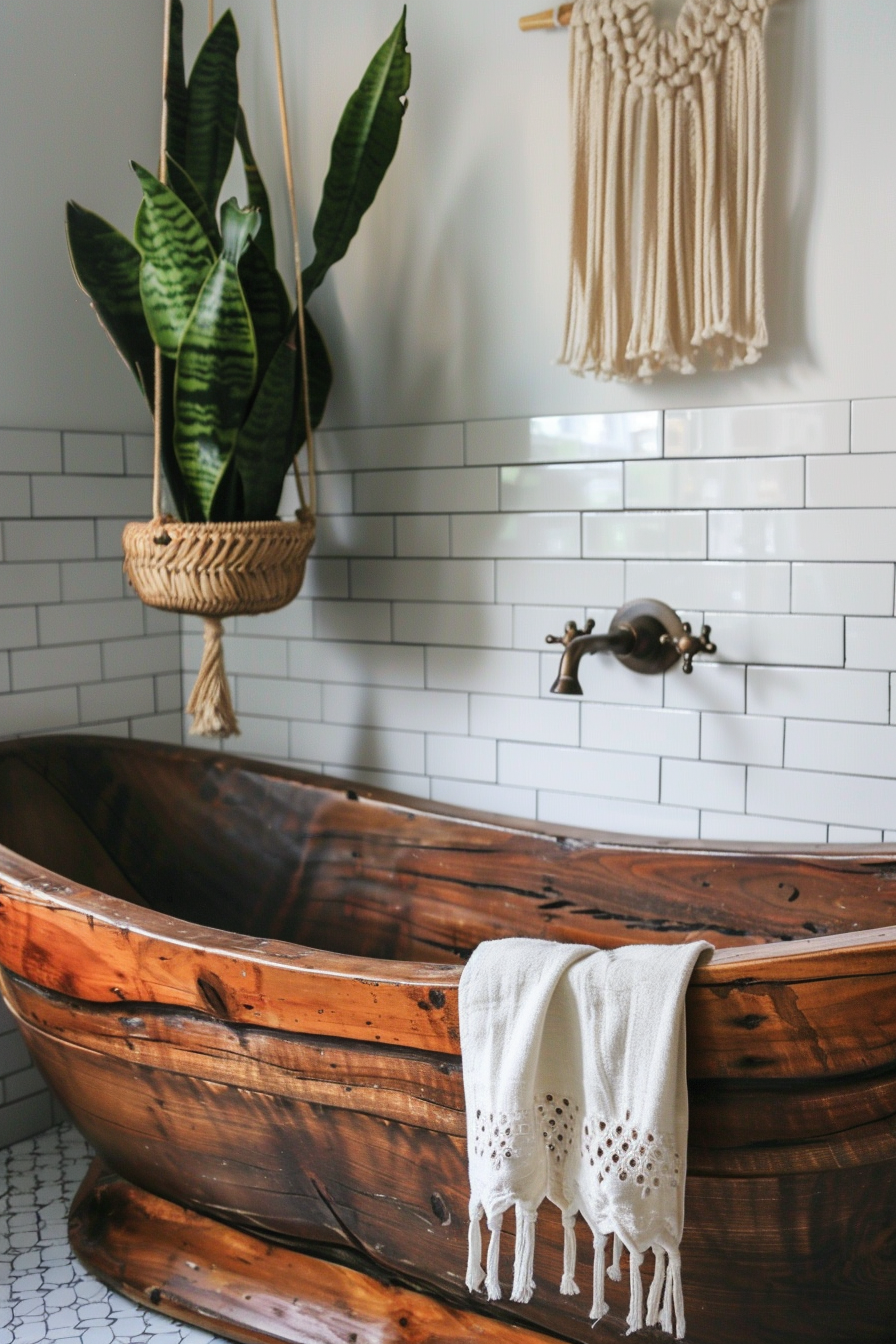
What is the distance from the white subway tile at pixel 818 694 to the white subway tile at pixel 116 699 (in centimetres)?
122

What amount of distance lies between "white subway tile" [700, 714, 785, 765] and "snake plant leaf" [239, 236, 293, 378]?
943 millimetres

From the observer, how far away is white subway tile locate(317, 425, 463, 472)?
2070mm

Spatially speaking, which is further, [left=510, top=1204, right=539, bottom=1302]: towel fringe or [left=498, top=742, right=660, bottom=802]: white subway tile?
[left=498, top=742, right=660, bottom=802]: white subway tile

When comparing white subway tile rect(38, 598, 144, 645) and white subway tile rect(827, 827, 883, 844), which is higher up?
white subway tile rect(38, 598, 144, 645)

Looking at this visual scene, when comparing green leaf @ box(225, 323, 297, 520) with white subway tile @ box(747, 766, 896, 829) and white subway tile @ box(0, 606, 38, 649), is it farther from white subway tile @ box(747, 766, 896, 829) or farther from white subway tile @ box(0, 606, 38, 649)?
white subway tile @ box(747, 766, 896, 829)

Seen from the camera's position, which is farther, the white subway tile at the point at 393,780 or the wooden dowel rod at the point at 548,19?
the white subway tile at the point at 393,780

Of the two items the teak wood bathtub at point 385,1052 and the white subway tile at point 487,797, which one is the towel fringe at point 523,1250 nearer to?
the teak wood bathtub at point 385,1052

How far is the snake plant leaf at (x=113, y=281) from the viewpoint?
179 cm

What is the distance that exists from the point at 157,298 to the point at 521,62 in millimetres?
715

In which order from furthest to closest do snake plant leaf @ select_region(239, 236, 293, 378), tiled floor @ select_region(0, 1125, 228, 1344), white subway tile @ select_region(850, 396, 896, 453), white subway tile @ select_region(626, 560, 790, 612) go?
1. snake plant leaf @ select_region(239, 236, 293, 378)
2. white subway tile @ select_region(626, 560, 790, 612)
3. white subway tile @ select_region(850, 396, 896, 453)
4. tiled floor @ select_region(0, 1125, 228, 1344)

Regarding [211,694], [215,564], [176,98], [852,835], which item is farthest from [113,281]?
[852,835]

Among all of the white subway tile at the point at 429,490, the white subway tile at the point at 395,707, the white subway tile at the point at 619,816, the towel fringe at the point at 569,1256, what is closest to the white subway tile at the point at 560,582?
the white subway tile at the point at 429,490

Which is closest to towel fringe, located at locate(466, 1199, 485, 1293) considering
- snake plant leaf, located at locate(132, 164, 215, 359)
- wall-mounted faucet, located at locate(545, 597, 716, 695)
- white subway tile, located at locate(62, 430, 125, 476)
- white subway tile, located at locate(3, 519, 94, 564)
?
wall-mounted faucet, located at locate(545, 597, 716, 695)

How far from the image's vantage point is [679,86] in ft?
5.55
